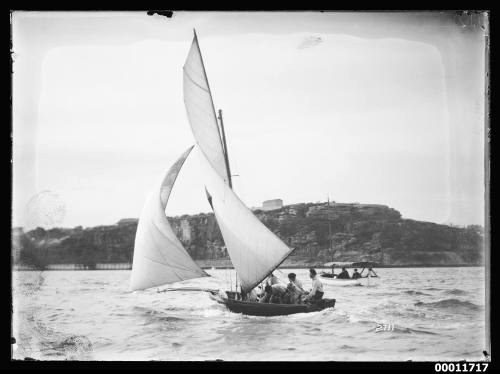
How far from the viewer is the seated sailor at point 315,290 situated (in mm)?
6848

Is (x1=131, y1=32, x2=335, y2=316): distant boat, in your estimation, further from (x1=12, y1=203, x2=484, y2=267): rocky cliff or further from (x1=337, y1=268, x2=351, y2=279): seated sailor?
(x1=337, y1=268, x2=351, y2=279): seated sailor

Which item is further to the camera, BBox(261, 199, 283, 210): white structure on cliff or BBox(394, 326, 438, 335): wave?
BBox(261, 199, 283, 210): white structure on cliff

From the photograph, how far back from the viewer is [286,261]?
22.8 feet

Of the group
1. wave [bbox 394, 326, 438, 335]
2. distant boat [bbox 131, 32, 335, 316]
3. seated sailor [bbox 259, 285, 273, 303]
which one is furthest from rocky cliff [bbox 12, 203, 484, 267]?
wave [bbox 394, 326, 438, 335]

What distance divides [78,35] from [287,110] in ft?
7.55

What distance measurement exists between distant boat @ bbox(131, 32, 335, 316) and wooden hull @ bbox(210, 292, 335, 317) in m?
0.01

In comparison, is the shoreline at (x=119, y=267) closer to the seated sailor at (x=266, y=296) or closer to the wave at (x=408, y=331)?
the seated sailor at (x=266, y=296)

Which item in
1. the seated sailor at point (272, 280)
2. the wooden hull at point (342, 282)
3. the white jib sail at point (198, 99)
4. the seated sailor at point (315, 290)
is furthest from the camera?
the seated sailor at point (272, 280)

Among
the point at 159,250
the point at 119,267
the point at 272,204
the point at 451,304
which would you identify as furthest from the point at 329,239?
the point at 119,267

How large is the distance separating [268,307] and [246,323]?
0.28 metres

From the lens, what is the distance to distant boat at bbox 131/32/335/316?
6957mm

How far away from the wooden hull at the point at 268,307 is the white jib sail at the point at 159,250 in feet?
1.41

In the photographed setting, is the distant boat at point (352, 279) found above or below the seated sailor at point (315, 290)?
above

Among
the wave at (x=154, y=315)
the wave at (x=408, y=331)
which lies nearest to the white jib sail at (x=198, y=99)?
the wave at (x=154, y=315)
